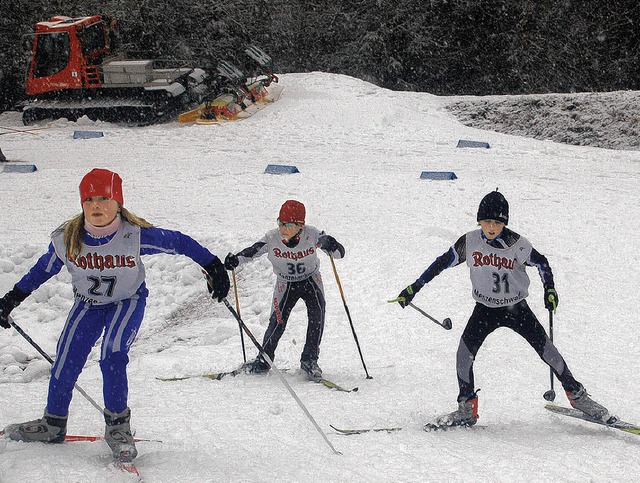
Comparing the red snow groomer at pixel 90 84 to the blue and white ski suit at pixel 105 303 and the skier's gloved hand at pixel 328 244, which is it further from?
the blue and white ski suit at pixel 105 303

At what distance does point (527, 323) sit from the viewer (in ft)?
16.0

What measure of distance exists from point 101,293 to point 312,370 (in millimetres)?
2479

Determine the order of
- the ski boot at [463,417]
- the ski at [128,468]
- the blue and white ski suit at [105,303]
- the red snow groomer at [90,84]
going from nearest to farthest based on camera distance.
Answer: the ski at [128,468]
the blue and white ski suit at [105,303]
the ski boot at [463,417]
the red snow groomer at [90,84]

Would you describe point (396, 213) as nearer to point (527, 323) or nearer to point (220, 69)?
point (527, 323)

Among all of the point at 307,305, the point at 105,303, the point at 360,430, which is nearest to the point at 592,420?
the point at 360,430

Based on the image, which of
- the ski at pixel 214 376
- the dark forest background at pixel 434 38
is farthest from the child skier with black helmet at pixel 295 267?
the dark forest background at pixel 434 38

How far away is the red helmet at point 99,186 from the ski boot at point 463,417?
265 cm

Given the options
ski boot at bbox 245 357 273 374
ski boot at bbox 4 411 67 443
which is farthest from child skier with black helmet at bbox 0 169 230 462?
ski boot at bbox 245 357 273 374

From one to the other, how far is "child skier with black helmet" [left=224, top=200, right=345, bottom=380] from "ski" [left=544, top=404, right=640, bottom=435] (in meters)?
1.96

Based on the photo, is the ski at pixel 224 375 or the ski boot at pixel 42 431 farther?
the ski at pixel 224 375

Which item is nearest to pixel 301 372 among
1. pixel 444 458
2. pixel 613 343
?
Answer: pixel 444 458

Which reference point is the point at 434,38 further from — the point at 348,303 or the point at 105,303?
A: the point at 105,303

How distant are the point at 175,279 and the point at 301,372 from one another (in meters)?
3.37

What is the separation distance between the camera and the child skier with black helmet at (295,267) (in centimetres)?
583
